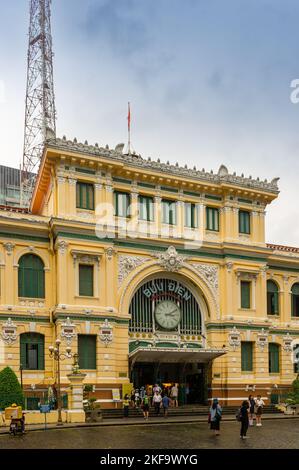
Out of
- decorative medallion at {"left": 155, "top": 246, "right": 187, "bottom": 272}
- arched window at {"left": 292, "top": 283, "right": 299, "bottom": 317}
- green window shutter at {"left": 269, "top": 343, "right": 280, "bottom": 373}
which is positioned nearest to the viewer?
decorative medallion at {"left": 155, "top": 246, "right": 187, "bottom": 272}

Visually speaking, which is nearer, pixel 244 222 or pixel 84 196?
pixel 84 196

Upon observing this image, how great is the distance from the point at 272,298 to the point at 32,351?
66.6ft

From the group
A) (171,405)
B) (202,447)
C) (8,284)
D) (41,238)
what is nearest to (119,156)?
(41,238)

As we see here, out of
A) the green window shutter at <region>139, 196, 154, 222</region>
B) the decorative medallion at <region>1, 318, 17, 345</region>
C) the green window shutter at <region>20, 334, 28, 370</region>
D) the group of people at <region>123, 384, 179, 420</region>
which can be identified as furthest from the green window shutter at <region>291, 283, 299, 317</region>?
the decorative medallion at <region>1, 318, 17, 345</region>

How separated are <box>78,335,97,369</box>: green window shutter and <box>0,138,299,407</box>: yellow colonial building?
0.22 ft

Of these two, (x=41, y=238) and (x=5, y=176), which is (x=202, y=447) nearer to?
(x=41, y=238)

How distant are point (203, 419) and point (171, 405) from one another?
18.3ft

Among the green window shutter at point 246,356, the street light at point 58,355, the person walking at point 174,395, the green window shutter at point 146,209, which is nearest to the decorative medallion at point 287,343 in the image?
the green window shutter at point 246,356

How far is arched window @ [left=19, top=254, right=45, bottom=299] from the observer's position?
40938 mm

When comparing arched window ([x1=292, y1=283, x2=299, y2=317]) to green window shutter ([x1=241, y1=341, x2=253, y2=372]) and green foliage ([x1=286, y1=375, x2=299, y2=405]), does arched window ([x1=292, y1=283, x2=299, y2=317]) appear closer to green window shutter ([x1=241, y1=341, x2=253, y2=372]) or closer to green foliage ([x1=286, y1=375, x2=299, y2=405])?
green foliage ([x1=286, y1=375, x2=299, y2=405])

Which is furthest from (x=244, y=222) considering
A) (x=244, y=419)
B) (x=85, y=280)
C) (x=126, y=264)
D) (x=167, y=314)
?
(x=244, y=419)

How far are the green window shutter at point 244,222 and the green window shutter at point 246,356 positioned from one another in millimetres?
8185

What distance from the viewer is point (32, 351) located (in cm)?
4050

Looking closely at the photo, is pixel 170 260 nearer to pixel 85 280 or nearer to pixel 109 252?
pixel 109 252
